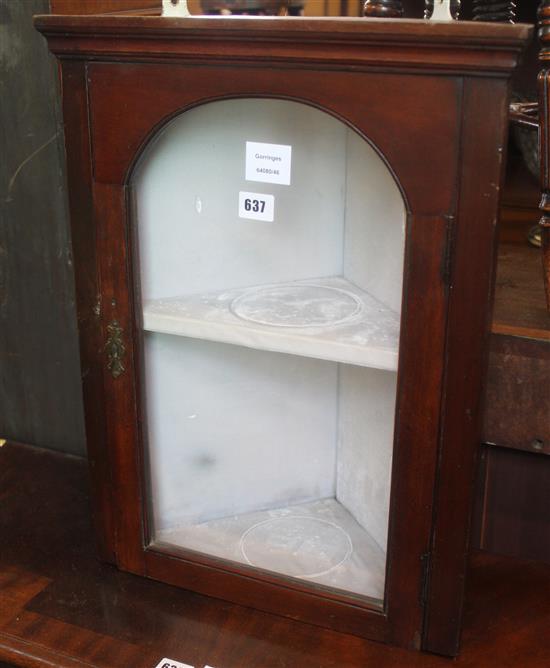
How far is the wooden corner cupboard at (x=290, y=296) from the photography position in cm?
70

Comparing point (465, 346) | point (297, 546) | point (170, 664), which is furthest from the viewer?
point (297, 546)

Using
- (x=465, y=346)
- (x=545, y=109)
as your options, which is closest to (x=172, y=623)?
(x=465, y=346)

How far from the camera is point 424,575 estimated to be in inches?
32.1

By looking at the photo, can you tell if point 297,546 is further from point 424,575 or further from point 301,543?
point 424,575

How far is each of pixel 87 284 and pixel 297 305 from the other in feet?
0.69

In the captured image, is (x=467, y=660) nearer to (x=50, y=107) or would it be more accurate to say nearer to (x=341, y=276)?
(x=341, y=276)

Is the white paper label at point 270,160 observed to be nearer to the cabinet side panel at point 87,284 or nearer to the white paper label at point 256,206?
the white paper label at point 256,206

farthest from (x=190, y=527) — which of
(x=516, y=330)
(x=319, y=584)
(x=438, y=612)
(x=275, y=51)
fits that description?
(x=275, y=51)

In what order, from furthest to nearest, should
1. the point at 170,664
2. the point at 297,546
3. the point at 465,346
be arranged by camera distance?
the point at 297,546 → the point at 170,664 → the point at 465,346

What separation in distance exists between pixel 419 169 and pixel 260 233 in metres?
0.26

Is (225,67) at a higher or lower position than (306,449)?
higher

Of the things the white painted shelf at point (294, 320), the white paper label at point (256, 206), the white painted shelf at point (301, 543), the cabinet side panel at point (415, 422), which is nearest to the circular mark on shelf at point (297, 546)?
the white painted shelf at point (301, 543)

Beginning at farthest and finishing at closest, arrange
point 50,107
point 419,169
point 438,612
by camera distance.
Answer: point 50,107 < point 438,612 < point 419,169

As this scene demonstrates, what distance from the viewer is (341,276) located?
976 millimetres
